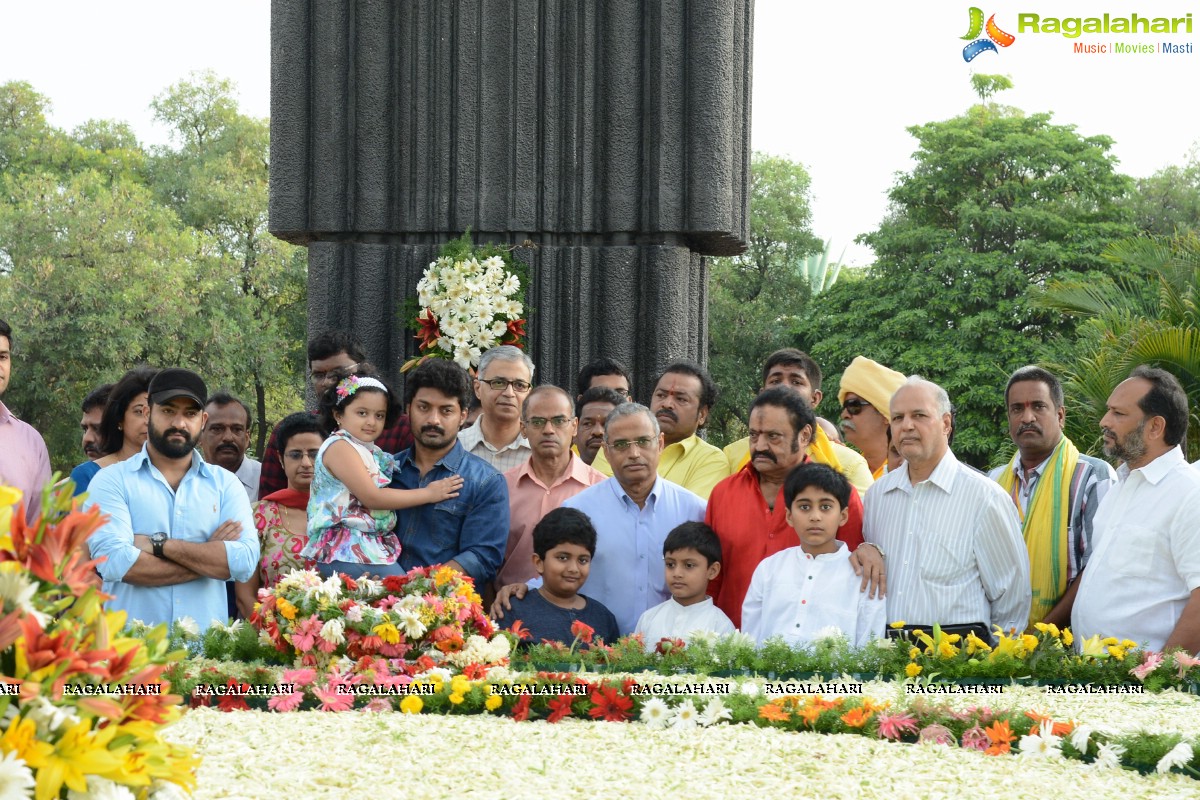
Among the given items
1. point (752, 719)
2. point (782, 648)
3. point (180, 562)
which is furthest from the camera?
point (180, 562)

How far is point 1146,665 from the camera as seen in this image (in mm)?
4047

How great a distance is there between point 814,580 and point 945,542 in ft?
1.45

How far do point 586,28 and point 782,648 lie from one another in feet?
15.0

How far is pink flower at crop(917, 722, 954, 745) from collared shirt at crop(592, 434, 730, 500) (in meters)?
1.96

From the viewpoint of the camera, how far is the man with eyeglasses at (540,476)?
502 centimetres

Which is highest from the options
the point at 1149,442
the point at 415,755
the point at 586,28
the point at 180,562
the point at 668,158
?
the point at 586,28

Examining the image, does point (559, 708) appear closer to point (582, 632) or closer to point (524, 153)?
point (582, 632)

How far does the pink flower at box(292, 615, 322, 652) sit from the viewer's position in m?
4.03

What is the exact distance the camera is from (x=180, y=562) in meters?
4.48

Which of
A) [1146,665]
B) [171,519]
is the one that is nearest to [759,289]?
[171,519]

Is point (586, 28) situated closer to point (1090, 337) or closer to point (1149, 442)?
point (1149, 442)

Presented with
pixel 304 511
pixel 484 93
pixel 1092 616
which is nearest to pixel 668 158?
pixel 484 93

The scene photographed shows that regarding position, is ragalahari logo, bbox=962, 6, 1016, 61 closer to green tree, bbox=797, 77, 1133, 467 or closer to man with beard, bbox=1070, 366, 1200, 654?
green tree, bbox=797, 77, 1133, 467

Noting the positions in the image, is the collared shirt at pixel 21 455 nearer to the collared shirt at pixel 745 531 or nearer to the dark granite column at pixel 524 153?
the collared shirt at pixel 745 531
